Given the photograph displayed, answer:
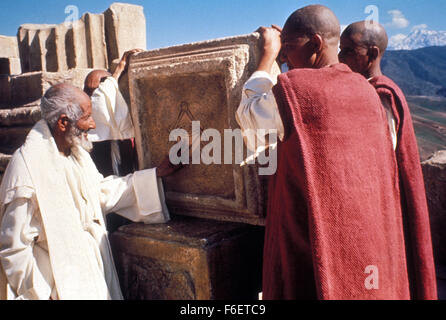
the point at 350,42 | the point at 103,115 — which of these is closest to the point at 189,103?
the point at 103,115

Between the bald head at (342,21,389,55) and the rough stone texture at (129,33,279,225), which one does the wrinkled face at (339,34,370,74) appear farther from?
the rough stone texture at (129,33,279,225)

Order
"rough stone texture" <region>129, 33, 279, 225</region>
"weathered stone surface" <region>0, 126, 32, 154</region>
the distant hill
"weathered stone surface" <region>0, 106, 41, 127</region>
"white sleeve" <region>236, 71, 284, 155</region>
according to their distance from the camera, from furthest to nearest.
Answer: the distant hill < "weathered stone surface" <region>0, 126, 32, 154</region> < "weathered stone surface" <region>0, 106, 41, 127</region> < "rough stone texture" <region>129, 33, 279, 225</region> < "white sleeve" <region>236, 71, 284, 155</region>

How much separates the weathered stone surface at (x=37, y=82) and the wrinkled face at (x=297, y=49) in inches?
88.2

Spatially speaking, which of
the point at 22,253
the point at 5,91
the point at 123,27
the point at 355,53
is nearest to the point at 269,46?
the point at 355,53

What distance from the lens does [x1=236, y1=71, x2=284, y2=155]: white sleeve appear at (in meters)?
1.52

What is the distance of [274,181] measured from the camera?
1.76m

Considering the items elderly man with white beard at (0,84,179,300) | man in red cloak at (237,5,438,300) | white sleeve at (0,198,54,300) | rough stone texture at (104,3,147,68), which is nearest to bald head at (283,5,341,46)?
man in red cloak at (237,5,438,300)

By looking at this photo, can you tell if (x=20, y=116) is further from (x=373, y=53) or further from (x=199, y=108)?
(x=373, y=53)

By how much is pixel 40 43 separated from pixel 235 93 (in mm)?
3379

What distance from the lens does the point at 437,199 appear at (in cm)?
278

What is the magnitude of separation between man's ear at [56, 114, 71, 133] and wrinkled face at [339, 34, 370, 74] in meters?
1.62

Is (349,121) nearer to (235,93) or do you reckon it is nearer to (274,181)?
(274,181)

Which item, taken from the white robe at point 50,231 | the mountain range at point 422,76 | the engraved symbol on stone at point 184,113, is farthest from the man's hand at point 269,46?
the mountain range at point 422,76

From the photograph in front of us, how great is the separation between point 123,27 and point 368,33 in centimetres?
311
